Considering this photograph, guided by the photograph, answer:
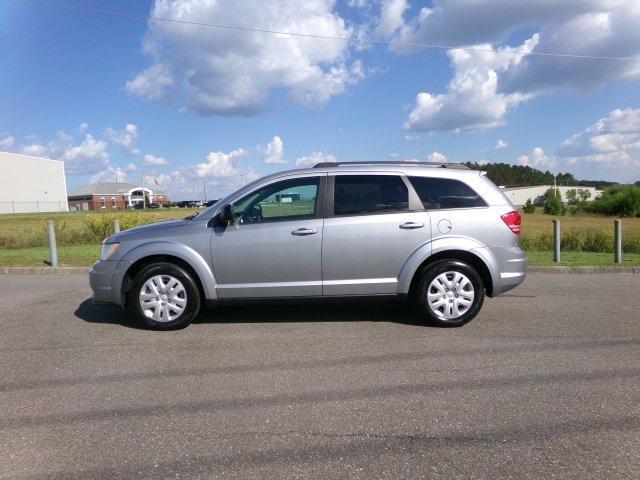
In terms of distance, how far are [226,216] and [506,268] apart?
3289 mm

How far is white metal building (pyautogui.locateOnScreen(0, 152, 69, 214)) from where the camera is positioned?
80000mm

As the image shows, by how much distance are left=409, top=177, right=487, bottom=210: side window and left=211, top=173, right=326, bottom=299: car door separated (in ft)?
3.86

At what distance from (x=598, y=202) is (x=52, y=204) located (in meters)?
86.8

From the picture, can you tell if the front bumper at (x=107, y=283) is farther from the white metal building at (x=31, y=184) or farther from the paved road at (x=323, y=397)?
the white metal building at (x=31, y=184)

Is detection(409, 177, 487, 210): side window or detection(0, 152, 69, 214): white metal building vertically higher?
detection(0, 152, 69, 214): white metal building

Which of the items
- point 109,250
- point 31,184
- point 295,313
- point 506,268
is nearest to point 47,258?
point 109,250

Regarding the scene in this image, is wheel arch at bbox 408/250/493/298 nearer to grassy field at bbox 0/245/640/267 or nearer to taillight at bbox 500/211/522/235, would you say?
taillight at bbox 500/211/522/235

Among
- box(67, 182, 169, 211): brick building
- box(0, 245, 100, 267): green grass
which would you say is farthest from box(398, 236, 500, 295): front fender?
box(67, 182, 169, 211): brick building

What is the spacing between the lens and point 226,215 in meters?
5.62

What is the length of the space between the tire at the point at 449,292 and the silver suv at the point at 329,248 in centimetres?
1

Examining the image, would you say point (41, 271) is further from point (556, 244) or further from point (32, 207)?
point (32, 207)

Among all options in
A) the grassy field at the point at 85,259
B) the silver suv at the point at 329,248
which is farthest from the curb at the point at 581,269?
the silver suv at the point at 329,248

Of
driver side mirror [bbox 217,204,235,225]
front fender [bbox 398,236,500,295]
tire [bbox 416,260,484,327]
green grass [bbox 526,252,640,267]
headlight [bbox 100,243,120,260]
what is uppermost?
driver side mirror [bbox 217,204,235,225]

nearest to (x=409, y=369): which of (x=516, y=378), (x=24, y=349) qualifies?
(x=516, y=378)
